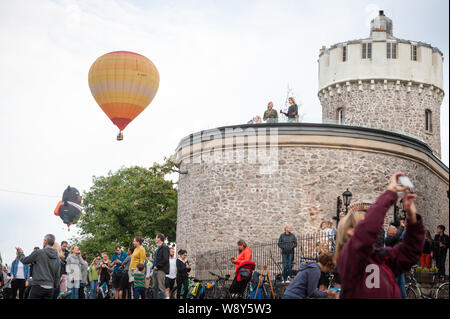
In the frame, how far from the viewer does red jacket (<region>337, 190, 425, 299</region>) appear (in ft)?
15.1

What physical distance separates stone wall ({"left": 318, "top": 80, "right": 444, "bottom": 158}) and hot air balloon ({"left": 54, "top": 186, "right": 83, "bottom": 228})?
2871 centimetres

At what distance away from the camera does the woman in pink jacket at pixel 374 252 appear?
4.61m

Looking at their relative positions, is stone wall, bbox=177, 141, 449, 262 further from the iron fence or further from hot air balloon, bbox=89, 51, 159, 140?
hot air balloon, bbox=89, 51, 159, 140

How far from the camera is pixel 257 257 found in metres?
22.2

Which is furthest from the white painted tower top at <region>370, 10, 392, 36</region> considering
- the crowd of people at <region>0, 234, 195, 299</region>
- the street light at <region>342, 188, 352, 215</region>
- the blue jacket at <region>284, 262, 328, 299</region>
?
the blue jacket at <region>284, 262, 328, 299</region>

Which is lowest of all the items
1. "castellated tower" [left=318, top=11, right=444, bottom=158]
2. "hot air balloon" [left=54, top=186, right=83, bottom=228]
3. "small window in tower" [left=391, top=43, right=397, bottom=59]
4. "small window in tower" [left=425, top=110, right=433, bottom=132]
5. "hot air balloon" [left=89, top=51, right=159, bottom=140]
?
"hot air balloon" [left=54, top=186, right=83, bottom=228]

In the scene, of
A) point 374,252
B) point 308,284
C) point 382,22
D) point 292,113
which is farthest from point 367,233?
point 382,22

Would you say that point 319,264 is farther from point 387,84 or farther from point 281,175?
point 387,84

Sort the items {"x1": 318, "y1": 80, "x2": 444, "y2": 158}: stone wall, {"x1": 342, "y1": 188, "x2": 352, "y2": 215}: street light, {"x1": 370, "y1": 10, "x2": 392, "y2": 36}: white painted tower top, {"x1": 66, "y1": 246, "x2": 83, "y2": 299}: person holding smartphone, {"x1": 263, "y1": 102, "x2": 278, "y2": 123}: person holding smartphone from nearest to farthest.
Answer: {"x1": 66, "y1": 246, "x2": 83, "y2": 299}: person holding smartphone, {"x1": 342, "y1": 188, "x2": 352, "y2": 215}: street light, {"x1": 263, "y1": 102, "x2": 278, "y2": 123}: person holding smartphone, {"x1": 318, "y1": 80, "x2": 444, "y2": 158}: stone wall, {"x1": 370, "y1": 10, "x2": 392, "y2": 36}: white painted tower top

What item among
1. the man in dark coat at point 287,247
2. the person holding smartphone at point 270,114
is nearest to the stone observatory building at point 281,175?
the person holding smartphone at point 270,114

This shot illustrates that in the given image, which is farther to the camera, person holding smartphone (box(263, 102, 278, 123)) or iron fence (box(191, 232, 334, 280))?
person holding smartphone (box(263, 102, 278, 123))

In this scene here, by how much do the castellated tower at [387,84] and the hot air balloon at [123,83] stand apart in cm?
1186

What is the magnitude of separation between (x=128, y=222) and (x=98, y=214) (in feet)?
17.5
